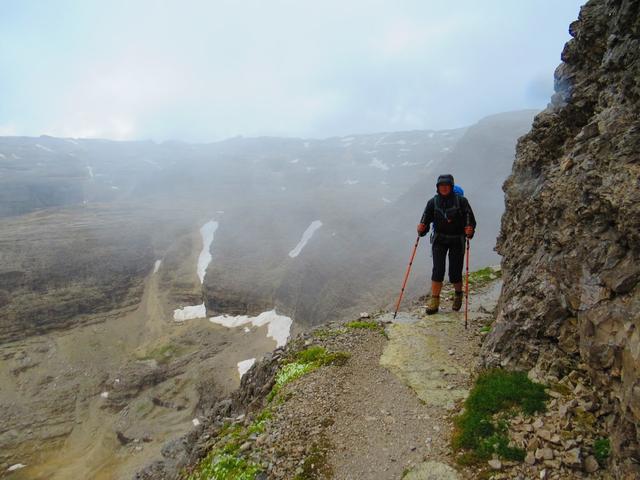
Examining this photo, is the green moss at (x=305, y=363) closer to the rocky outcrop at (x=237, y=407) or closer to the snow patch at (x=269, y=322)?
the rocky outcrop at (x=237, y=407)

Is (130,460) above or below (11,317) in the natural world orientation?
below

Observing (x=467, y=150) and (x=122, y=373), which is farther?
(x=467, y=150)

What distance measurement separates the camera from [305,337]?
588 inches

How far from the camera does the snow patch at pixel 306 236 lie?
10703 centimetres

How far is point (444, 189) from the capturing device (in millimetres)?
12539

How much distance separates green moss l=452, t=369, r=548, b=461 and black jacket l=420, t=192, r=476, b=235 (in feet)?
18.6

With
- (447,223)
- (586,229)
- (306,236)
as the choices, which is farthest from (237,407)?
(306,236)

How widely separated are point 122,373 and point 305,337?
219ft

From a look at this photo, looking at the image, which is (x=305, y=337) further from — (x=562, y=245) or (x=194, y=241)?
(x=194, y=241)

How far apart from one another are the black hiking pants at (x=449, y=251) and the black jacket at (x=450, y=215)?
A: 211mm

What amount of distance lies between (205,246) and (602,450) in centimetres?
12495

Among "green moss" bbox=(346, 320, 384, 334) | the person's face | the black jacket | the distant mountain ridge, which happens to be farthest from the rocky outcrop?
the distant mountain ridge

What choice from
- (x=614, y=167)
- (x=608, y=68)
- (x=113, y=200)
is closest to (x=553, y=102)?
(x=608, y=68)

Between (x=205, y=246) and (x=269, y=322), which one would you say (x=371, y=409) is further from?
(x=205, y=246)
